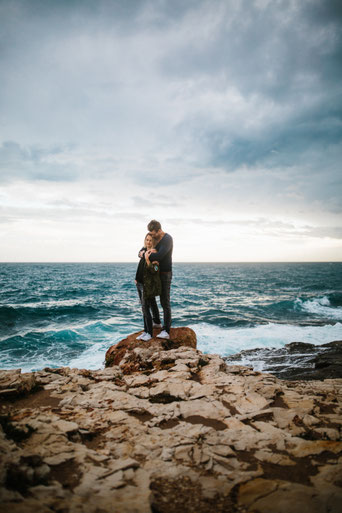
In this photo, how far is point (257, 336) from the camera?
531 inches

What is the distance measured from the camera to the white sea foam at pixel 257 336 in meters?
11.8

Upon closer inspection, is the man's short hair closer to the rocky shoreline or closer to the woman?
the woman

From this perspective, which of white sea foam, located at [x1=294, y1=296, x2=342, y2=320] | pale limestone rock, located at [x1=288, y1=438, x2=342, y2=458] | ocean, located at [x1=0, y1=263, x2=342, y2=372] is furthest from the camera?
white sea foam, located at [x1=294, y1=296, x2=342, y2=320]

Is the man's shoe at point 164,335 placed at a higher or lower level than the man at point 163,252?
lower

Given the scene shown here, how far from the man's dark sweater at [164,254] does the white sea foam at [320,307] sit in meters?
18.2

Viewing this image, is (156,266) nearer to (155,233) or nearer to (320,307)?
(155,233)

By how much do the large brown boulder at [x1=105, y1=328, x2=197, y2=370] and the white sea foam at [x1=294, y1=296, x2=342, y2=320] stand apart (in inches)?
648

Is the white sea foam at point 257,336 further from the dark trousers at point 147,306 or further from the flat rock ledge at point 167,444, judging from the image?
the flat rock ledge at point 167,444

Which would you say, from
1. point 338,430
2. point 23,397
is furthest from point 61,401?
point 338,430

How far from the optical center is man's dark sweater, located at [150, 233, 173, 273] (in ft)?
18.2

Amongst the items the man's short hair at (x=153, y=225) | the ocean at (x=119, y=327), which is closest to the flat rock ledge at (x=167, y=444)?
the man's short hair at (x=153, y=225)

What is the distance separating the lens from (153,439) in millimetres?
2834

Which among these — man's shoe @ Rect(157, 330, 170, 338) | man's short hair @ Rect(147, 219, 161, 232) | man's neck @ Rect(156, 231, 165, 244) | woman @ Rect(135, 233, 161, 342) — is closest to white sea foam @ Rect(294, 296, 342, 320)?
man's shoe @ Rect(157, 330, 170, 338)

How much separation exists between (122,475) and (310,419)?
267 cm
